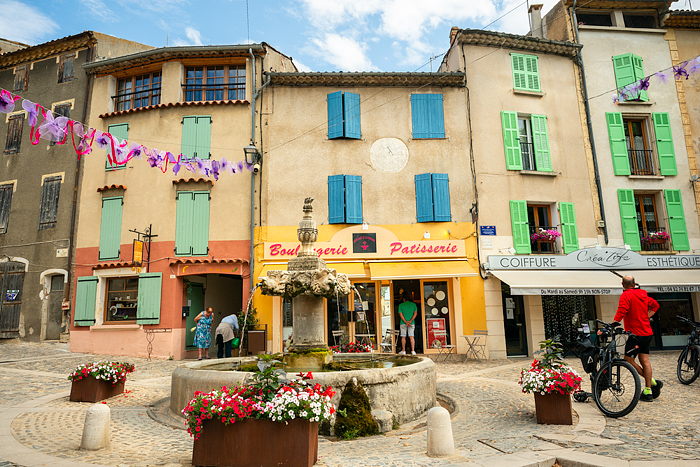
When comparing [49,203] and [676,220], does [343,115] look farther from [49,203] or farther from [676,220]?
[676,220]

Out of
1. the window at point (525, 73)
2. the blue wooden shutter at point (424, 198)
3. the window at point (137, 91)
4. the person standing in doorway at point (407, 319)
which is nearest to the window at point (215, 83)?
the window at point (137, 91)

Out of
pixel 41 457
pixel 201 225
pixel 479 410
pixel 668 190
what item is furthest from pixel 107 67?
pixel 668 190

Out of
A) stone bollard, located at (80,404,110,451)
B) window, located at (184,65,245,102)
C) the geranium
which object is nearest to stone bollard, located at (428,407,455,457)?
stone bollard, located at (80,404,110,451)

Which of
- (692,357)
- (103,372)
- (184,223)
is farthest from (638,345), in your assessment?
(184,223)

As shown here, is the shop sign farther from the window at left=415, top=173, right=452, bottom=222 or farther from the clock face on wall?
the clock face on wall

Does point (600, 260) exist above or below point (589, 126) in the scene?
below

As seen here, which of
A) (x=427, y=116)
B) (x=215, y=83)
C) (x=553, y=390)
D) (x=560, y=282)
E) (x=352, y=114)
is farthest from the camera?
(x=215, y=83)

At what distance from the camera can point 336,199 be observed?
14.4 metres

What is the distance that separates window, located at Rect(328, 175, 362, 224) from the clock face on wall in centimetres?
91

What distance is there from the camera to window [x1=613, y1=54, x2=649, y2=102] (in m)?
15.9

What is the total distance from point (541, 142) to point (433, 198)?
422 cm

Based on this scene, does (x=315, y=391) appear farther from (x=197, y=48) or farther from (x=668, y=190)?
(x=668, y=190)

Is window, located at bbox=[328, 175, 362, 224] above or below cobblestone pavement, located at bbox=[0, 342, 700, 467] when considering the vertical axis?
above

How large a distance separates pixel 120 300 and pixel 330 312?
6.68m
